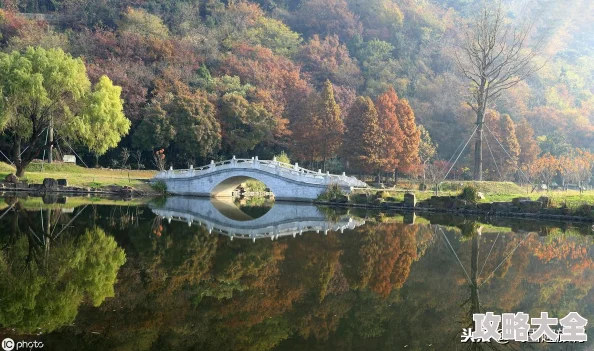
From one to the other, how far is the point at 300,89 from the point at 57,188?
75.1 ft

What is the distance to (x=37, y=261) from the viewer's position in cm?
1162

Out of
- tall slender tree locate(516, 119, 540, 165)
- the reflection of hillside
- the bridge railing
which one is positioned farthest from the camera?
tall slender tree locate(516, 119, 540, 165)

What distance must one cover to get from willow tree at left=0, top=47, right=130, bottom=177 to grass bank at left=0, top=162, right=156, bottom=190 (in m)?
1.29

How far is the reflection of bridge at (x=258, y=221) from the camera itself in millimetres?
18562

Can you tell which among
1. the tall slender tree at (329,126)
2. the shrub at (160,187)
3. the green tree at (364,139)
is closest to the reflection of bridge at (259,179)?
the shrub at (160,187)

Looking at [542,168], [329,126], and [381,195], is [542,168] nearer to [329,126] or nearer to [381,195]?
[329,126]

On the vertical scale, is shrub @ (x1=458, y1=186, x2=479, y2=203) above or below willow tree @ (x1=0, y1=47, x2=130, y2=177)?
below

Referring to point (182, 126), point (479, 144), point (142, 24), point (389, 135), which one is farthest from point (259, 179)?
point (142, 24)

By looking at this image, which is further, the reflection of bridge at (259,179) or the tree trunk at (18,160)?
the tree trunk at (18,160)

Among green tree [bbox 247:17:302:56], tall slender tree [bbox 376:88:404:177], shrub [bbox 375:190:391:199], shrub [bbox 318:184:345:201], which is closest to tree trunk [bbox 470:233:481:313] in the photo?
shrub [bbox 375:190:391:199]

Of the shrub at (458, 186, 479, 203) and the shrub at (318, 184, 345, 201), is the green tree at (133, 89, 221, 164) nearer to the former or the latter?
the shrub at (318, 184, 345, 201)

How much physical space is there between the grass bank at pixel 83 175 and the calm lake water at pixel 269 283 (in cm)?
1541

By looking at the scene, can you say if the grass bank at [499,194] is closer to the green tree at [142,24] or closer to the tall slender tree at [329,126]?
the tall slender tree at [329,126]

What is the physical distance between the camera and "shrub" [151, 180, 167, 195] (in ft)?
119
